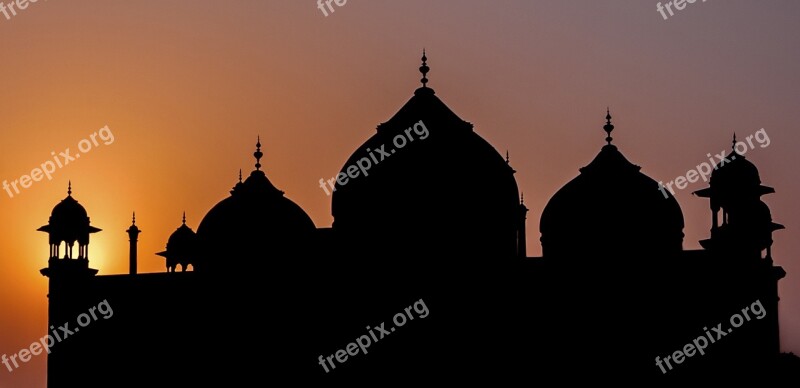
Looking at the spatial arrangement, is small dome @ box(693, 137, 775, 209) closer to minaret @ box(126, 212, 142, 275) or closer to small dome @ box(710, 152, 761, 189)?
small dome @ box(710, 152, 761, 189)

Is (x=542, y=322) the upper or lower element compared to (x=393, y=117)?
lower

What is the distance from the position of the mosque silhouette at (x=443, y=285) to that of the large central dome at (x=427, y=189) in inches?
1.4

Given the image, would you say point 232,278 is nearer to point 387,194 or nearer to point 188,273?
point 188,273

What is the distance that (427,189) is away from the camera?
3269 centimetres

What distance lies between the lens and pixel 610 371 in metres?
30.0

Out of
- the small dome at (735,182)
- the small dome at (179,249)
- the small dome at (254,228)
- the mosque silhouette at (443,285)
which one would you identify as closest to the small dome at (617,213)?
the mosque silhouette at (443,285)

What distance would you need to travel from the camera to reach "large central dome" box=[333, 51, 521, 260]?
32.6m

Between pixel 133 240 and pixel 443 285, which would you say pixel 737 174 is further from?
pixel 133 240

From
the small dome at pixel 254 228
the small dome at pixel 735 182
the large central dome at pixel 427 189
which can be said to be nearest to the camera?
the small dome at pixel 735 182

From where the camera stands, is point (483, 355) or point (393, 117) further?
point (393, 117)

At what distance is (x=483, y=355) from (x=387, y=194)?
4086 mm

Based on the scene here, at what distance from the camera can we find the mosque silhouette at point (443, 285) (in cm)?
3041

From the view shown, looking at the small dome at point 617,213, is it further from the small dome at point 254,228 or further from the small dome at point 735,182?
the small dome at point 254,228

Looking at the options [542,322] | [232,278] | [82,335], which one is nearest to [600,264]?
[542,322]
